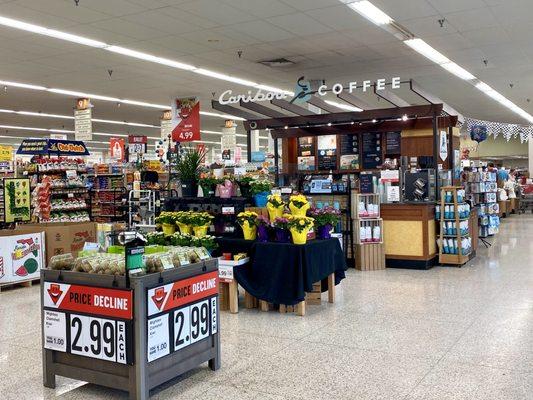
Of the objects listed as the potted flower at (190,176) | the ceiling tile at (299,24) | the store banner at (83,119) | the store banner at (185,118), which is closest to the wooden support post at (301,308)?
the potted flower at (190,176)

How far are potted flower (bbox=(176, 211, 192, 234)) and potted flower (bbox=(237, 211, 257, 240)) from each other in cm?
54

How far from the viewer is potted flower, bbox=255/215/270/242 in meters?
5.86

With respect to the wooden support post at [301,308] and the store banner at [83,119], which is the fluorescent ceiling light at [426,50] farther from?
the store banner at [83,119]

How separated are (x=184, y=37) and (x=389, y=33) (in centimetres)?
342

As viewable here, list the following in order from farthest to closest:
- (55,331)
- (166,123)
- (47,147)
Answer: (166,123) < (47,147) < (55,331)

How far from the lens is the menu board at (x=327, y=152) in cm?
1201

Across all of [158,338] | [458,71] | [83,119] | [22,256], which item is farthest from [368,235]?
[83,119]

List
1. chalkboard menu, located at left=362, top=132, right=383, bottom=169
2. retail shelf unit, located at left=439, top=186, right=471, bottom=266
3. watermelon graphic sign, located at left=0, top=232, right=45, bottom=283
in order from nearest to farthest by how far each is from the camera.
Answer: watermelon graphic sign, located at left=0, top=232, right=45, bottom=283
retail shelf unit, located at left=439, top=186, right=471, bottom=266
chalkboard menu, located at left=362, top=132, right=383, bottom=169

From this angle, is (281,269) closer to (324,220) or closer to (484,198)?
(324,220)

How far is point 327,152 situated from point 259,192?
6005 millimetres

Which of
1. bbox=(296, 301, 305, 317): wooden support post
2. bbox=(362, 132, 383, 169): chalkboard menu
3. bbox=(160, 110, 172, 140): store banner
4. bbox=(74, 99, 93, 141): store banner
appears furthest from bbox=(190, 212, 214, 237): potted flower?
bbox=(160, 110, 172, 140): store banner

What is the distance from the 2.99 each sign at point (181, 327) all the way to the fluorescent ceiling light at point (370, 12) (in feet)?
17.3

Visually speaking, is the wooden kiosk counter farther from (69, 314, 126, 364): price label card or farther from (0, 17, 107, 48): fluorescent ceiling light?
(69, 314, 126, 364): price label card

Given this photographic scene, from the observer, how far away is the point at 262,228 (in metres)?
5.88
